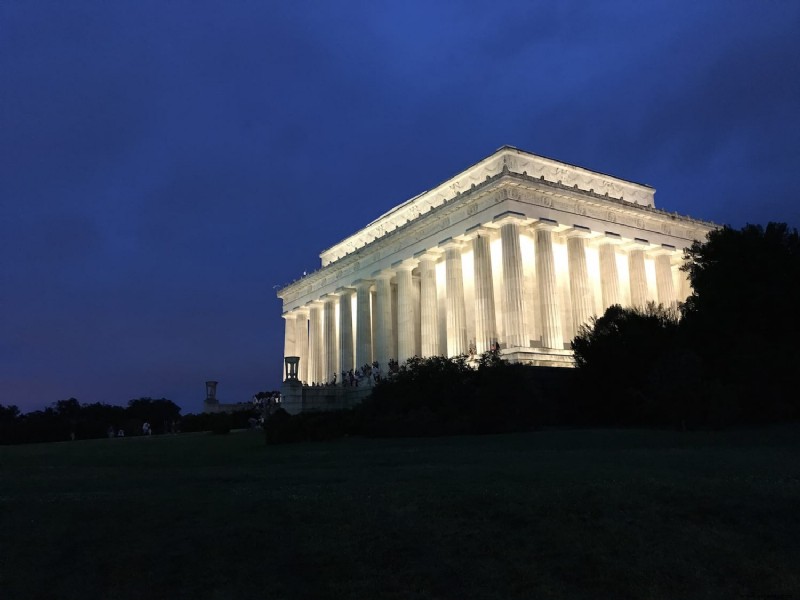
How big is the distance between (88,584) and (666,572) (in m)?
7.10

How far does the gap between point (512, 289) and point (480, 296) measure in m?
3.21

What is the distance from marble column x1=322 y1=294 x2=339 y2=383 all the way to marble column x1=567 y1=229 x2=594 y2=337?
29.0 m

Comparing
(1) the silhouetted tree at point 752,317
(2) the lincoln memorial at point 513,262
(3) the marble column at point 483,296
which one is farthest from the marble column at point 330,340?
(1) the silhouetted tree at point 752,317

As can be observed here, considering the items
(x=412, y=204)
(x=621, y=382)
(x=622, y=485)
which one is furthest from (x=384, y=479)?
(x=412, y=204)

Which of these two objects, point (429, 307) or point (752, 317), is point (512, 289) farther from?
point (752, 317)

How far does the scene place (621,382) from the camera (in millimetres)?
33531

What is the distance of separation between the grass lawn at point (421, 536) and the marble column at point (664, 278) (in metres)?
41.2

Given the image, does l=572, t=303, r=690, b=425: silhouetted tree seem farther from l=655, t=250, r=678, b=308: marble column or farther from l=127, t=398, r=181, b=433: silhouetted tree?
l=127, t=398, r=181, b=433: silhouetted tree

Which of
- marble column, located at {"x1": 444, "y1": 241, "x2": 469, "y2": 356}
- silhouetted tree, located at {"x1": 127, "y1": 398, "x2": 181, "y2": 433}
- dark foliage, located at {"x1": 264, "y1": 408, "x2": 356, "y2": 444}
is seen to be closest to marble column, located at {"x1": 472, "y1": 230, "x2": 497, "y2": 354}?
marble column, located at {"x1": 444, "y1": 241, "x2": 469, "y2": 356}

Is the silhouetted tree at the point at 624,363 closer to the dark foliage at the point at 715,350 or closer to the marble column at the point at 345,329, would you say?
the dark foliage at the point at 715,350

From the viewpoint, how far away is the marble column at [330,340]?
2761 inches

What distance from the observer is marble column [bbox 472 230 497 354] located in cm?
4594

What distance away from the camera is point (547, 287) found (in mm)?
45312

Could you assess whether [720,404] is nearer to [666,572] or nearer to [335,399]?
[666,572]
